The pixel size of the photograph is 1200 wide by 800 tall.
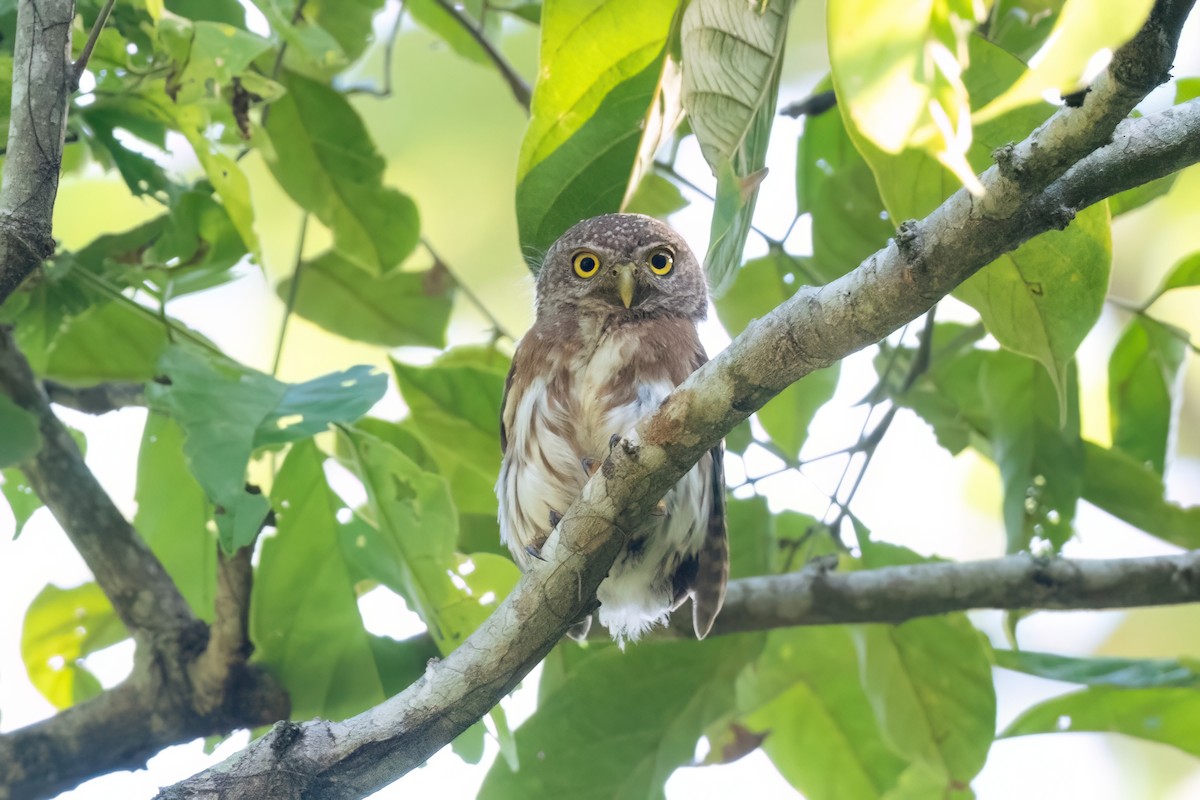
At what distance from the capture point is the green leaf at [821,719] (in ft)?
12.7

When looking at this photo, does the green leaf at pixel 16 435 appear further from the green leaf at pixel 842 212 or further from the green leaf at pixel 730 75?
the green leaf at pixel 842 212

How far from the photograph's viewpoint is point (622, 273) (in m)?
3.97

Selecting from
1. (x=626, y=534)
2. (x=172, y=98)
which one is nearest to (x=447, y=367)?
(x=172, y=98)

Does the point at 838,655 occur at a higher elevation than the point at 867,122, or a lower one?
higher

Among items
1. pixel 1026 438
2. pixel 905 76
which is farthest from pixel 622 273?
pixel 905 76

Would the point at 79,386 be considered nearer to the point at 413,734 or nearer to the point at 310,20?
the point at 310,20

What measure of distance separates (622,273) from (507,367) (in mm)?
489

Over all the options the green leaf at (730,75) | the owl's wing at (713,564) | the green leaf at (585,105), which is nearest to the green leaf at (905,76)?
the green leaf at (730,75)

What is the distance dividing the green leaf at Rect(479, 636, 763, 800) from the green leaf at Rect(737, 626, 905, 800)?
28 cm

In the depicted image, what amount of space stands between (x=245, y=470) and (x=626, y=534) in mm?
853

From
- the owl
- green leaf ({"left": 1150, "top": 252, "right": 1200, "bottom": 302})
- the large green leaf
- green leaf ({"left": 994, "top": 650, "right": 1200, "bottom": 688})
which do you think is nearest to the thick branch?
the large green leaf

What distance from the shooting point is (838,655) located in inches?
154

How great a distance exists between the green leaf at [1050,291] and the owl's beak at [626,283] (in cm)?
153

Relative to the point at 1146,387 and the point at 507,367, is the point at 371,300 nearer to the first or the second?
the point at 507,367
